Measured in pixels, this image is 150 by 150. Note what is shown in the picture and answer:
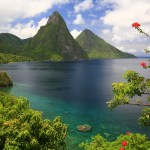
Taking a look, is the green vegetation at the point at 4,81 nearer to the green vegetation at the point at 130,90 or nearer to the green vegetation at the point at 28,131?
the green vegetation at the point at 28,131

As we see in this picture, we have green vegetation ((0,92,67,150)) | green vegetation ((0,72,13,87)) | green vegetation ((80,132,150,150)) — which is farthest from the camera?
green vegetation ((0,72,13,87))

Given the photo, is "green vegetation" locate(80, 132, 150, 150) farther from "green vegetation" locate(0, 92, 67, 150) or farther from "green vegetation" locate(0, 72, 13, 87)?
"green vegetation" locate(0, 72, 13, 87)

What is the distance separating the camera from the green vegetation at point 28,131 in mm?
27125

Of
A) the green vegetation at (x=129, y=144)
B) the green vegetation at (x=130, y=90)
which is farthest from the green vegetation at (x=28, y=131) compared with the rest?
the green vegetation at (x=130, y=90)

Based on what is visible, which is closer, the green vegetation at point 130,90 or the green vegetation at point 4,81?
the green vegetation at point 130,90

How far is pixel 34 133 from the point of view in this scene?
30328mm

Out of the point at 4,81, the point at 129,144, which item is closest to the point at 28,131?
the point at 129,144

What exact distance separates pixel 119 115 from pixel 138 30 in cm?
5850

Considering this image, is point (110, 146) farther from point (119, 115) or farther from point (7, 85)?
point (7, 85)

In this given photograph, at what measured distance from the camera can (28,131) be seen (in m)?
28.3

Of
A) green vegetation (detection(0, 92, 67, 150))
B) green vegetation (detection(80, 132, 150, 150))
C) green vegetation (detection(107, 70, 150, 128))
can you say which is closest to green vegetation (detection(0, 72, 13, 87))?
green vegetation (detection(0, 92, 67, 150))

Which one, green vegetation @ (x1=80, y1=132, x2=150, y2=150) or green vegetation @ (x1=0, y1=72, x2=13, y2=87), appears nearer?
green vegetation @ (x1=80, y1=132, x2=150, y2=150)

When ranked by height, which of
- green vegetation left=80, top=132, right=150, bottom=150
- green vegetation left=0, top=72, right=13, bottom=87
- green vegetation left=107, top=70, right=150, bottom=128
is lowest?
green vegetation left=0, top=72, right=13, bottom=87

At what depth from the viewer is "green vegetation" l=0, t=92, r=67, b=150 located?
27.1m
